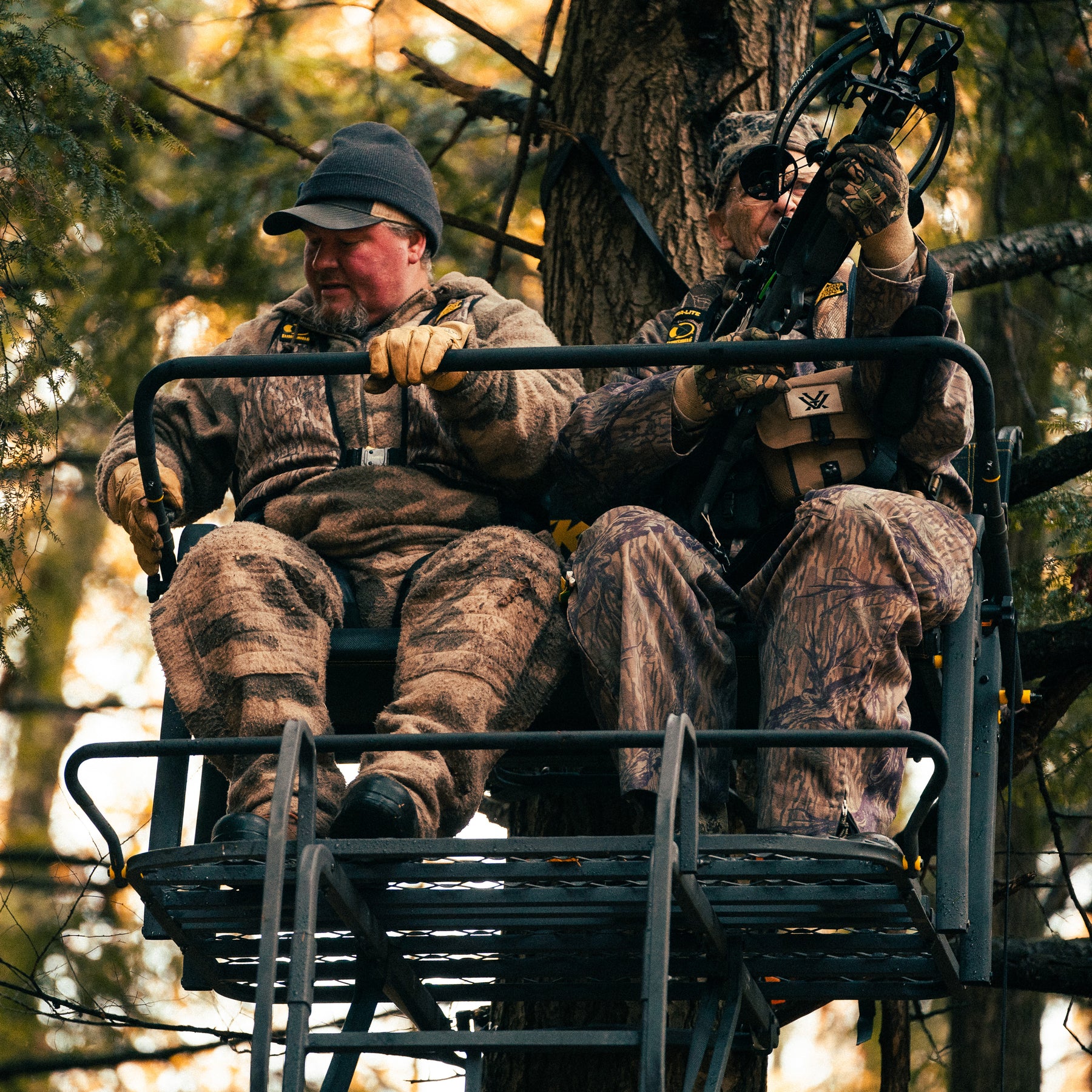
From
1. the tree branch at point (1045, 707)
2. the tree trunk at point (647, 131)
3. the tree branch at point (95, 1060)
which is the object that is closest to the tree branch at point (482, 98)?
the tree trunk at point (647, 131)

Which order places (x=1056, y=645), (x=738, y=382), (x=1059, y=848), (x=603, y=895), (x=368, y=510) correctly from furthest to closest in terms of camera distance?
(x=1059, y=848) < (x=1056, y=645) < (x=368, y=510) < (x=738, y=382) < (x=603, y=895)

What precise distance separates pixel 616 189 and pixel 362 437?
67.0 inches

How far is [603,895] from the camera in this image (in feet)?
10.1

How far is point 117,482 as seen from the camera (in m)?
4.07

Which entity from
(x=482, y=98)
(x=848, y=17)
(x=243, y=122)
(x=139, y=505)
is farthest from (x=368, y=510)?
(x=848, y=17)

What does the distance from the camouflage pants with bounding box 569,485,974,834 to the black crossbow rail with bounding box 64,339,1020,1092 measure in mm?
128

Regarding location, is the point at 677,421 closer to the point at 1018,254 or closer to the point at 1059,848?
the point at 1059,848

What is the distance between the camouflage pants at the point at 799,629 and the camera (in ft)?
10.6

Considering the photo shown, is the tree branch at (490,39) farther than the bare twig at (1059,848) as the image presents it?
Yes

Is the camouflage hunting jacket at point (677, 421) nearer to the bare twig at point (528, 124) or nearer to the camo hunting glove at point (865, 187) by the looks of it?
the camo hunting glove at point (865, 187)

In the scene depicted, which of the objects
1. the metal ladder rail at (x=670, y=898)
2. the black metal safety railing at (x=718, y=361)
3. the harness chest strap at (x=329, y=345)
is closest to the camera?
the metal ladder rail at (x=670, y=898)

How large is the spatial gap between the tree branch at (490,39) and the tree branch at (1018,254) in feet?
Result: 4.95

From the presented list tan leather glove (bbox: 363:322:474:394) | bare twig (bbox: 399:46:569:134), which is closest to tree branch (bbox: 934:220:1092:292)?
bare twig (bbox: 399:46:569:134)

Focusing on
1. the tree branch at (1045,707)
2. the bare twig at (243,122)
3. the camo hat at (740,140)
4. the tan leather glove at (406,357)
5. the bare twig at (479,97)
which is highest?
the bare twig at (479,97)
